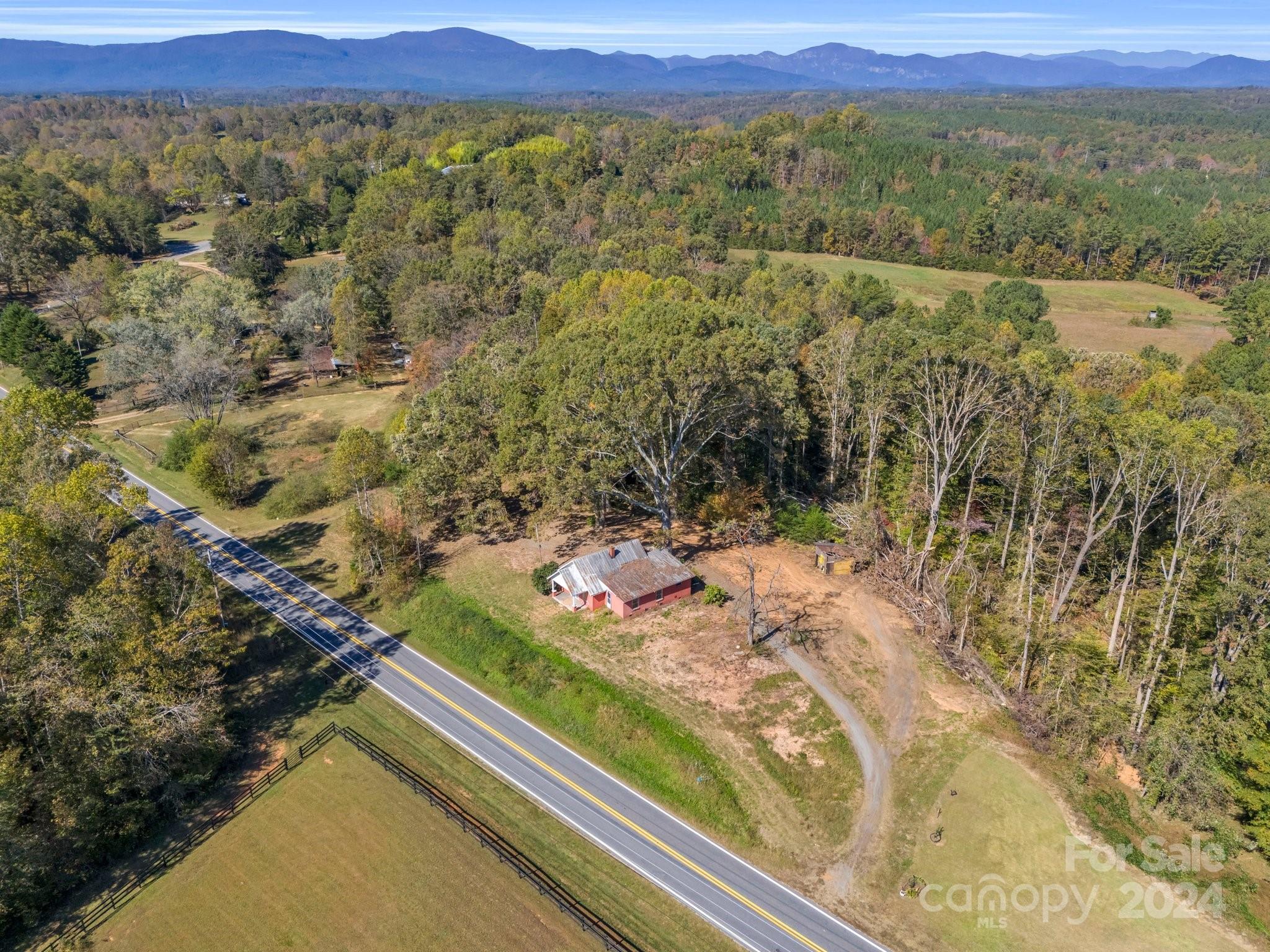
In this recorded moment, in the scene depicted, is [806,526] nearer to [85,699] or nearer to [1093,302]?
[85,699]

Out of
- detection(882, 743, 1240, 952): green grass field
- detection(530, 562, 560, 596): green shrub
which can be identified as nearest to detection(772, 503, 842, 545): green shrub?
detection(530, 562, 560, 596): green shrub

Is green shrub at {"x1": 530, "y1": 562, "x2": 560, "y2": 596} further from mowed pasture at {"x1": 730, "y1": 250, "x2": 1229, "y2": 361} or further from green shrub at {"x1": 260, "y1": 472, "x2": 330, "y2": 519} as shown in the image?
mowed pasture at {"x1": 730, "y1": 250, "x2": 1229, "y2": 361}

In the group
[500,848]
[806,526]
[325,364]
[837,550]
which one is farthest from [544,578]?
[325,364]

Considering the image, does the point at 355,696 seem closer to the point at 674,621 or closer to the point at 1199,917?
the point at 674,621

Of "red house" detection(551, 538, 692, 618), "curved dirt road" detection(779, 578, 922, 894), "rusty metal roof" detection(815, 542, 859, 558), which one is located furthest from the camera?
"rusty metal roof" detection(815, 542, 859, 558)

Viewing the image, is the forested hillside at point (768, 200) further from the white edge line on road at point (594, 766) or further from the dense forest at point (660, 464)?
the white edge line on road at point (594, 766)

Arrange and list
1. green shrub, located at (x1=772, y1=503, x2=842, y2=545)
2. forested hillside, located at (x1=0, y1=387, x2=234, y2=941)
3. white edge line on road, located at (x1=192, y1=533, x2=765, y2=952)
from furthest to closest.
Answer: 1. green shrub, located at (x1=772, y1=503, x2=842, y2=545)
2. forested hillside, located at (x1=0, y1=387, x2=234, y2=941)
3. white edge line on road, located at (x1=192, y1=533, x2=765, y2=952)

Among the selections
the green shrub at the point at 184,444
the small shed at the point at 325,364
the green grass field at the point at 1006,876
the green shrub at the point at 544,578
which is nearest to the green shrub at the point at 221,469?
the green shrub at the point at 184,444
